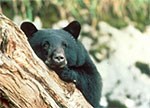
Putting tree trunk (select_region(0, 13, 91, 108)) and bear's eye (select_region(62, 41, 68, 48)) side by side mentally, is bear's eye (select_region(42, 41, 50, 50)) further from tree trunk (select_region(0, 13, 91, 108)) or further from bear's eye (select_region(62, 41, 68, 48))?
tree trunk (select_region(0, 13, 91, 108))

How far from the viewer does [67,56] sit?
5098mm

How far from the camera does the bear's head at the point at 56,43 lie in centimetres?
493

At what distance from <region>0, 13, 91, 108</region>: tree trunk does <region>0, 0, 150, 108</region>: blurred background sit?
4.06 m

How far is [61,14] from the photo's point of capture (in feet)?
30.6

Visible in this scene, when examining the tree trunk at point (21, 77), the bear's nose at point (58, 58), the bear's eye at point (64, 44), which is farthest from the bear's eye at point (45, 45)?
the tree trunk at point (21, 77)

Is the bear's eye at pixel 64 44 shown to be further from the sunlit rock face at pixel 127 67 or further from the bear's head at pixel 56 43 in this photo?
the sunlit rock face at pixel 127 67

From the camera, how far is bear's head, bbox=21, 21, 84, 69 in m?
4.93

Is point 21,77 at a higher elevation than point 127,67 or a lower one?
lower

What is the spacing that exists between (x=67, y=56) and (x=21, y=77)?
0.95 meters

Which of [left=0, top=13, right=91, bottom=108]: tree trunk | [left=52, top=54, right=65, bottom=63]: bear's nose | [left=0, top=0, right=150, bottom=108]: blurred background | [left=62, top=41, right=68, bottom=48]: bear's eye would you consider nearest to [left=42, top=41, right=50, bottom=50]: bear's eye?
[left=62, top=41, right=68, bottom=48]: bear's eye

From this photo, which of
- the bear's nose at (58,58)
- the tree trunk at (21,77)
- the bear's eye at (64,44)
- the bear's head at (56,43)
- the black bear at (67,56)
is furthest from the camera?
the bear's eye at (64,44)

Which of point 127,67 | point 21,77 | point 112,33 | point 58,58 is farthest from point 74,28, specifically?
point 112,33

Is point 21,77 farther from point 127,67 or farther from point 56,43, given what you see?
point 127,67

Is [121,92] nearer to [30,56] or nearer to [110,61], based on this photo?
[110,61]
